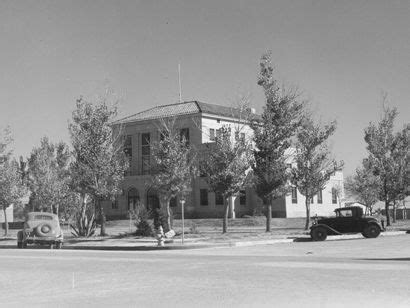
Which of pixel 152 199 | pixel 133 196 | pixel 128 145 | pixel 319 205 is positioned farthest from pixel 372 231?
pixel 128 145

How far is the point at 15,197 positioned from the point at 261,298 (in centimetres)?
3519

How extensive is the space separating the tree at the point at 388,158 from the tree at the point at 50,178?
22.5 m

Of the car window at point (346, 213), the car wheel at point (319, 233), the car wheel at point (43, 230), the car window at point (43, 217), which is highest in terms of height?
the car window at point (43, 217)

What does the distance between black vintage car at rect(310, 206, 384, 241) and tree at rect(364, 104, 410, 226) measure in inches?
465

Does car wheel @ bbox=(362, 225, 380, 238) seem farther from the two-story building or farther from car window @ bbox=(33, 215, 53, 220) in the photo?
the two-story building

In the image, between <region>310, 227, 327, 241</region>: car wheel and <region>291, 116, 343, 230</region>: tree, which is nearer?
<region>310, 227, 327, 241</region>: car wheel

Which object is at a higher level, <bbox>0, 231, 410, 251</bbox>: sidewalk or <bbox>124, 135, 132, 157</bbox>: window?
<bbox>124, 135, 132, 157</bbox>: window

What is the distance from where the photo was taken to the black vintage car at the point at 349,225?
95.8 ft

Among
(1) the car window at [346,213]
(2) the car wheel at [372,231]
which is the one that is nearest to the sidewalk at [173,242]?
(1) the car window at [346,213]

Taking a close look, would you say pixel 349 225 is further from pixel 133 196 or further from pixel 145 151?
pixel 133 196

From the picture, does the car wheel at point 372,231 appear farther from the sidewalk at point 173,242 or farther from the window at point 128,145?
the window at point 128,145

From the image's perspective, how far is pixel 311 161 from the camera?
37.2m

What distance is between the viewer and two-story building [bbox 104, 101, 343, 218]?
55.4 metres

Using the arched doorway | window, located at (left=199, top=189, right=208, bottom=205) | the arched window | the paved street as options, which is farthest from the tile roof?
the paved street
